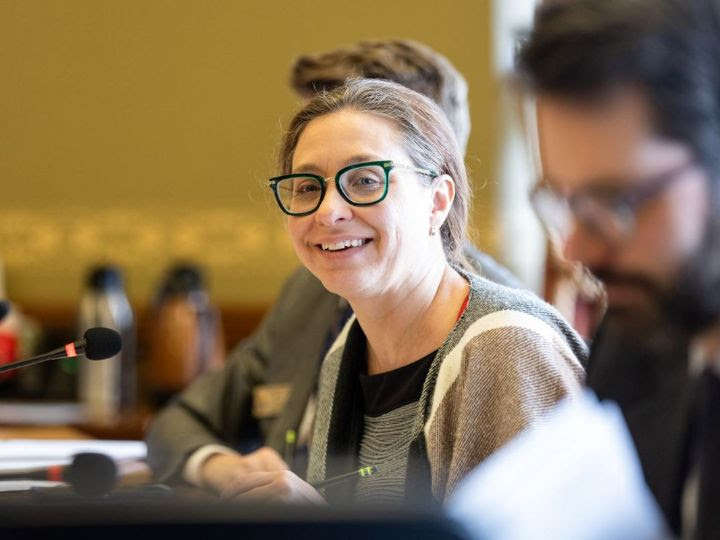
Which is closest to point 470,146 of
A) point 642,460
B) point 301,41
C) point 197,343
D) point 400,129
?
point 301,41

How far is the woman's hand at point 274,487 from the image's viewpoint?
1643 millimetres

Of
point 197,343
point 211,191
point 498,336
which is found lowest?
point 197,343

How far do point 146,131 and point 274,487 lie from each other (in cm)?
278

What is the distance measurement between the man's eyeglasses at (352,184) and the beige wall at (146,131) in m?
2.32

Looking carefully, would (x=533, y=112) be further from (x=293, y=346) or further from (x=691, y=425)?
(x=293, y=346)

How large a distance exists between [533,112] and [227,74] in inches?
125

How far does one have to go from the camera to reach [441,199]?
1.90 m

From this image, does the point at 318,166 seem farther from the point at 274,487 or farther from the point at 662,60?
the point at 662,60

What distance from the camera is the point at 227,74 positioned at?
4223mm

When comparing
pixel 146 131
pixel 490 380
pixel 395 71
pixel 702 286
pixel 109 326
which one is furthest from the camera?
pixel 146 131

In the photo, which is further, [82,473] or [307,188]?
[307,188]

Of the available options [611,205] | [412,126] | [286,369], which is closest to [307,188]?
[412,126]

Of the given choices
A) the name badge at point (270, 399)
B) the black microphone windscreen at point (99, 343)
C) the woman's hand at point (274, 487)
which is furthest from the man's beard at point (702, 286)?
the name badge at point (270, 399)

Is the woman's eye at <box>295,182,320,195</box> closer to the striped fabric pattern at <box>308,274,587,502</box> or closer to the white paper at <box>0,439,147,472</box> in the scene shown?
the striped fabric pattern at <box>308,274,587,502</box>
